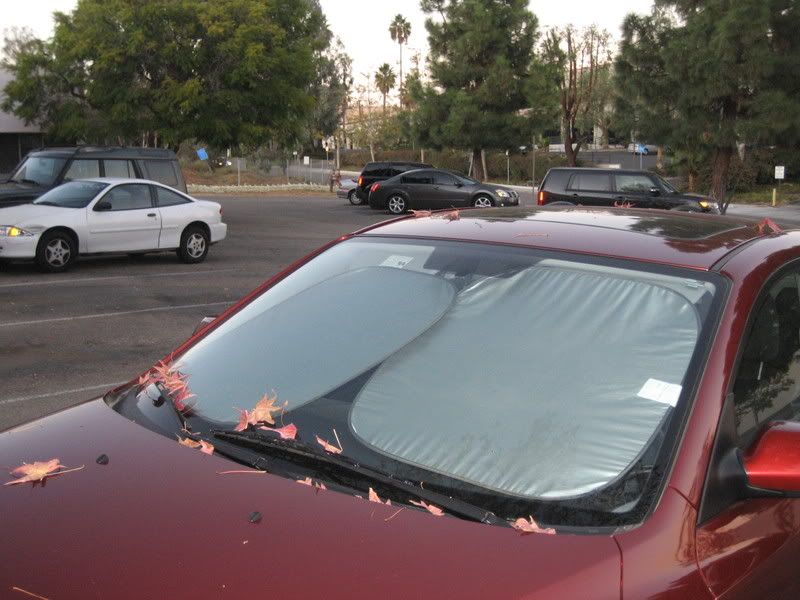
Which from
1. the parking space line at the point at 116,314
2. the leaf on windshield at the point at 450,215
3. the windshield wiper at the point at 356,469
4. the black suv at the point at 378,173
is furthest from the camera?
the black suv at the point at 378,173

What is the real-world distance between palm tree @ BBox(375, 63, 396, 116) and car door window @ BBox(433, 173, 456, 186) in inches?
2209

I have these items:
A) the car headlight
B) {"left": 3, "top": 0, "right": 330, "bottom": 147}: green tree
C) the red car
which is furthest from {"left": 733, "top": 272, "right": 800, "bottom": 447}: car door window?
{"left": 3, "top": 0, "right": 330, "bottom": 147}: green tree

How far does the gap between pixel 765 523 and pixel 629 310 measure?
69 centimetres

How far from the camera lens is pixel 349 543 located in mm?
2018

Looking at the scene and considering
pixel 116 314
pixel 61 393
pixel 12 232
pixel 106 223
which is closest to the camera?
pixel 61 393

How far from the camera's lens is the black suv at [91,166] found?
59.1ft

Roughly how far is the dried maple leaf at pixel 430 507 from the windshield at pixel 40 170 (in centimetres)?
1714

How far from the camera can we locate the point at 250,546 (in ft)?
6.59

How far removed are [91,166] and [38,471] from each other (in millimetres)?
17022

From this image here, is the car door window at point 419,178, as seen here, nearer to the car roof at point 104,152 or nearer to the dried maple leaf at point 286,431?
the car roof at point 104,152

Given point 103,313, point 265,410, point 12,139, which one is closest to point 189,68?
point 12,139

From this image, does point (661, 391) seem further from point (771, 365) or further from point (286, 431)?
point (286, 431)

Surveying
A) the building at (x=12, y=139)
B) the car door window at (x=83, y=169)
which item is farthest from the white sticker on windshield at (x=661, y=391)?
the building at (x=12, y=139)

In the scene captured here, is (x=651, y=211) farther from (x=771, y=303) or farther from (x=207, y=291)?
(x=207, y=291)
